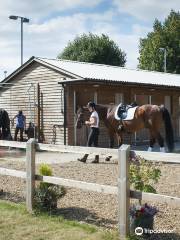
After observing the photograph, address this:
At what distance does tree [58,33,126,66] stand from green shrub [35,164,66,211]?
152 feet

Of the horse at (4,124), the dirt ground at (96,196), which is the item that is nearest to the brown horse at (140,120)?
the dirt ground at (96,196)

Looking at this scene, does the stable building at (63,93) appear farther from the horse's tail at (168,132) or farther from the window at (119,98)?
the horse's tail at (168,132)

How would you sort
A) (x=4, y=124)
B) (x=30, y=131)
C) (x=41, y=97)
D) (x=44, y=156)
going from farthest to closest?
(x=41, y=97)
(x=30, y=131)
(x=4, y=124)
(x=44, y=156)

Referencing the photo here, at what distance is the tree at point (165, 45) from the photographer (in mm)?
46688

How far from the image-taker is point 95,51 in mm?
53719

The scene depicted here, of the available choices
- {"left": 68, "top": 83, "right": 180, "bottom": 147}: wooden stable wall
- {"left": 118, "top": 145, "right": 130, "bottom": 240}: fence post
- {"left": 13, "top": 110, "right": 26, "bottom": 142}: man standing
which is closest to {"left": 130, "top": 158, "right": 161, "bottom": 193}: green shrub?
{"left": 118, "top": 145, "right": 130, "bottom": 240}: fence post

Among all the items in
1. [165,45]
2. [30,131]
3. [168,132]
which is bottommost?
[30,131]

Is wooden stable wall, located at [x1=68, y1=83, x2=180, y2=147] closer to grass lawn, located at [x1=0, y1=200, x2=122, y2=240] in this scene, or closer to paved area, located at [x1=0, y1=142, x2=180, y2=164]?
paved area, located at [x1=0, y1=142, x2=180, y2=164]

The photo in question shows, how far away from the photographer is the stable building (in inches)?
806

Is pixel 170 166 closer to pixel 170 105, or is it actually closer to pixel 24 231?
pixel 24 231

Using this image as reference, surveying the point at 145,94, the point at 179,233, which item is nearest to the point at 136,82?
the point at 145,94

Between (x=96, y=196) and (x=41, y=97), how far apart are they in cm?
1364

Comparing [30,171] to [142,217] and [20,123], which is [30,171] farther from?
[20,123]

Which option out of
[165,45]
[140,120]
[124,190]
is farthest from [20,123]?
[165,45]
